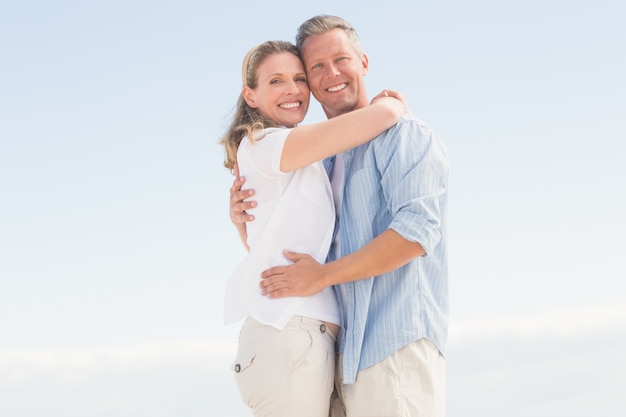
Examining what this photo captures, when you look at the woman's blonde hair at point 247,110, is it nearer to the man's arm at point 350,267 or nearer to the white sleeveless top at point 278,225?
the white sleeveless top at point 278,225

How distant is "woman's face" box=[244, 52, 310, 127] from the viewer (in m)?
3.83

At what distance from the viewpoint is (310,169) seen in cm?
354

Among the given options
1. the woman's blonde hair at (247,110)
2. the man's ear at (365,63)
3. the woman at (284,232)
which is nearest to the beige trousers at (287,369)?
the woman at (284,232)

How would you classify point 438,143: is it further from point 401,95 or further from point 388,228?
point 388,228

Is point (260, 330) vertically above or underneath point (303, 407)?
above

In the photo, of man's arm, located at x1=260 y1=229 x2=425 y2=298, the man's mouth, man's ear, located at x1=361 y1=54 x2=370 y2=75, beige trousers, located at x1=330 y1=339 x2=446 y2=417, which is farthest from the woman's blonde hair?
beige trousers, located at x1=330 y1=339 x2=446 y2=417

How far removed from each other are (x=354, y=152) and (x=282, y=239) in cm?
60

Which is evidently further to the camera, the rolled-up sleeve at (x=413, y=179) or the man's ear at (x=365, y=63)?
the man's ear at (x=365, y=63)

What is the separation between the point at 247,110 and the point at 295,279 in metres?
1.08

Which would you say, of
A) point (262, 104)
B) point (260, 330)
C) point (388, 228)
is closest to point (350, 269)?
point (388, 228)

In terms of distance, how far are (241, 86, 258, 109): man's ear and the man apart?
1.84ft

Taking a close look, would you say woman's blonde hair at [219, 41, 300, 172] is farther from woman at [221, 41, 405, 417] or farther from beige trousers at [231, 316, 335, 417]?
beige trousers at [231, 316, 335, 417]

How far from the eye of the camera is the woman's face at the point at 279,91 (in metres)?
3.83

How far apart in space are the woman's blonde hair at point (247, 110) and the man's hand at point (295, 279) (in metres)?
0.77
